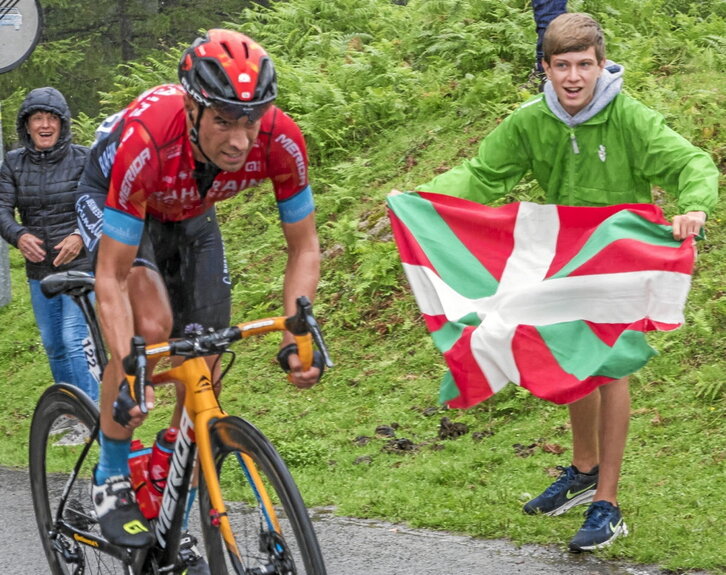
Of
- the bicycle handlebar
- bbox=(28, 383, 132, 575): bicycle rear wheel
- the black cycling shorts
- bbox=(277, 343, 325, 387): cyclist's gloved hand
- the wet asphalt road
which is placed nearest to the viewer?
the bicycle handlebar

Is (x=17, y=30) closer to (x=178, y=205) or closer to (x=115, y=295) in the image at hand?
(x=178, y=205)

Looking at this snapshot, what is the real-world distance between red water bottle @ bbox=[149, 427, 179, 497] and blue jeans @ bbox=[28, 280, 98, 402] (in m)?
4.22

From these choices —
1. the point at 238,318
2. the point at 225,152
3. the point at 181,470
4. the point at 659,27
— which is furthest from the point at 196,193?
the point at 659,27

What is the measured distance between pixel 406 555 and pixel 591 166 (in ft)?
7.30

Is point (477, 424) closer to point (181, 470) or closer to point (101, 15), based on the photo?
point (181, 470)

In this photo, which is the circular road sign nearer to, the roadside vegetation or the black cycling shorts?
the roadside vegetation

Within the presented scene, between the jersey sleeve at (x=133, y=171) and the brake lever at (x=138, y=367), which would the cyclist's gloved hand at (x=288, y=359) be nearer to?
the brake lever at (x=138, y=367)

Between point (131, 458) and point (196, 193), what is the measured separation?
48.4 inches

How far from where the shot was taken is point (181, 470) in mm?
4582

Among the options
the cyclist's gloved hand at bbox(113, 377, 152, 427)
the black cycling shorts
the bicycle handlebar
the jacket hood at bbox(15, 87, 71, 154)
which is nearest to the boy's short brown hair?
the black cycling shorts

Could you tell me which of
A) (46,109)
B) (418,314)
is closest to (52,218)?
(46,109)

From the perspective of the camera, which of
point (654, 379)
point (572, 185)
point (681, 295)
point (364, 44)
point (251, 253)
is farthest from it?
point (364, 44)

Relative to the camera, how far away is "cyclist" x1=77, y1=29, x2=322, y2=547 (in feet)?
13.9

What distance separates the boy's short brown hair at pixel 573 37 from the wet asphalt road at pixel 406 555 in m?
2.47
